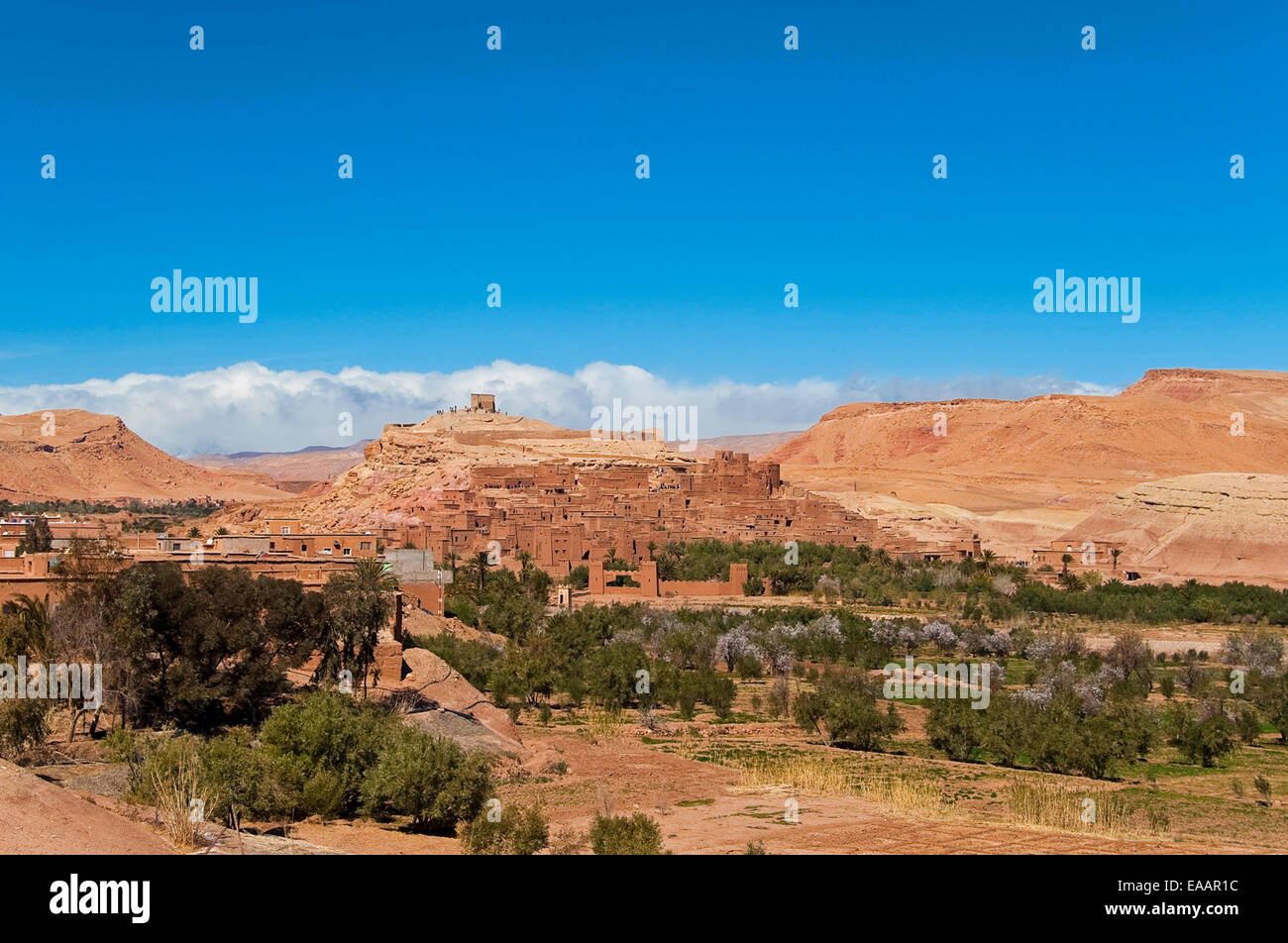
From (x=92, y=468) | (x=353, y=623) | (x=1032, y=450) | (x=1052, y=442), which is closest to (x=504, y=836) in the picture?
(x=353, y=623)

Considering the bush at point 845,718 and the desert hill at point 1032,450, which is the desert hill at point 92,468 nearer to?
the desert hill at point 1032,450

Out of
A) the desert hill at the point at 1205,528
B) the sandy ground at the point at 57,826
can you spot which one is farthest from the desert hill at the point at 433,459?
the sandy ground at the point at 57,826

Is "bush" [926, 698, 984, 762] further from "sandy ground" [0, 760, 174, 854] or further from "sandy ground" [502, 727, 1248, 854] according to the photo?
"sandy ground" [0, 760, 174, 854]

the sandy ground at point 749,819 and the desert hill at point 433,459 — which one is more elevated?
the desert hill at point 433,459

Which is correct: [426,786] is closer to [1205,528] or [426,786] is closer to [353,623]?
[353,623]

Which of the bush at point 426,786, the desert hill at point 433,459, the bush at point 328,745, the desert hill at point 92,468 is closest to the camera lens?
the bush at point 426,786

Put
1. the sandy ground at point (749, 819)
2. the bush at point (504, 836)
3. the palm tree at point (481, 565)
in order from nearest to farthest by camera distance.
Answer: the bush at point (504, 836)
the sandy ground at point (749, 819)
the palm tree at point (481, 565)
